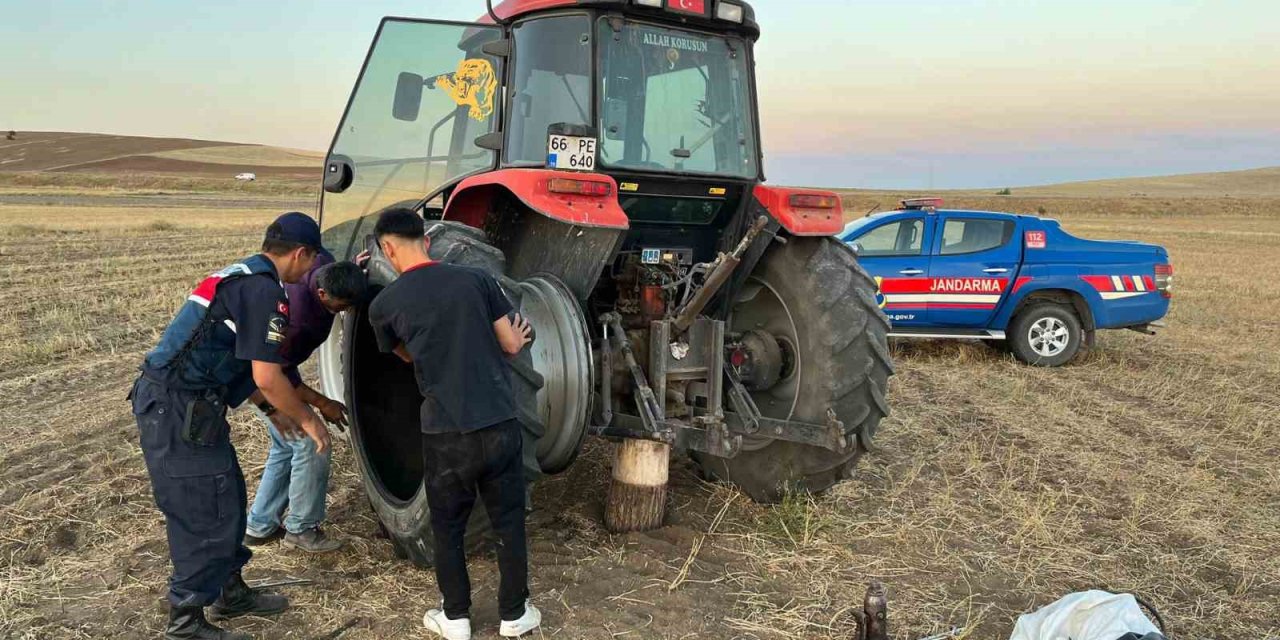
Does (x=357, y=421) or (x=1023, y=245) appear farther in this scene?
(x=1023, y=245)

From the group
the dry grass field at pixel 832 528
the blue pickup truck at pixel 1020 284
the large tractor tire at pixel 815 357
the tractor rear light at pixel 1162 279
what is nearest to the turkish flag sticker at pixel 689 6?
the large tractor tire at pixel 815 357

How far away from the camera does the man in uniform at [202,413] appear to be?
10.6ft

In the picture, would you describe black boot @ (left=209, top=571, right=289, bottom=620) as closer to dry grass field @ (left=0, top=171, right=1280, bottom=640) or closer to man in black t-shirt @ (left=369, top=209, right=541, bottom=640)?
dry grass field @ (left=0, top=171, right=1280, bottom=640)

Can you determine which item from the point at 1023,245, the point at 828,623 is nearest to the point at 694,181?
the point at 828,623

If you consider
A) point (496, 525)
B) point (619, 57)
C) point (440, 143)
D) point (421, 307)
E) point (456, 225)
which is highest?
point (619, 57)

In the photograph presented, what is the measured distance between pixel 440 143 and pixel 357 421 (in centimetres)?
159

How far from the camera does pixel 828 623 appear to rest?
11.6 ft

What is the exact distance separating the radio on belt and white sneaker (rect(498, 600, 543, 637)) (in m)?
1.90

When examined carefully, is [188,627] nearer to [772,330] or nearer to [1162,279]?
[772,330]

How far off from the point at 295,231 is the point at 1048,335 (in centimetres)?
791

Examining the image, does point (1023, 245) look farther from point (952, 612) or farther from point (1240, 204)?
point (1240, 204)

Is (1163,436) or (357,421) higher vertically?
(357,421)

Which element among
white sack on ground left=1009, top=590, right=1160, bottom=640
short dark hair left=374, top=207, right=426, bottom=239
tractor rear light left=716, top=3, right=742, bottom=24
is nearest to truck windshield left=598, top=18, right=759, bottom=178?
tractor rear light left=716, top=3, right=742, bottom=24

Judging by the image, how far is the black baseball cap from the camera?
138 inches
